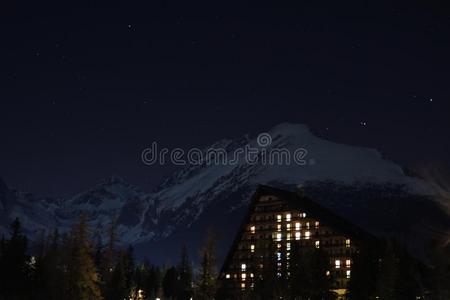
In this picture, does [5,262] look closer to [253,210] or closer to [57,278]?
[57,278]

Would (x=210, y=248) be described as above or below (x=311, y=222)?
below

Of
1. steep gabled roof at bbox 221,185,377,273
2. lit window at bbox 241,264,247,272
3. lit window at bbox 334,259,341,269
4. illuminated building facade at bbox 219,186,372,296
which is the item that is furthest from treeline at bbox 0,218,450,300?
steep gabled roof at bbox 221,185,377,273

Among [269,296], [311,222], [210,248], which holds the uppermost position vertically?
[311,222]

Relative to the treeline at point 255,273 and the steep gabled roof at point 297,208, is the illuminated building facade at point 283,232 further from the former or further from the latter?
the treeline at point 255,273

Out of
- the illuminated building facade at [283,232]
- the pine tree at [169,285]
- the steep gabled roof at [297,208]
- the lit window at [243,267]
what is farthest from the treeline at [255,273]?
the steep gabled roof at [297,208]

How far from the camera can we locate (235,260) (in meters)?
169

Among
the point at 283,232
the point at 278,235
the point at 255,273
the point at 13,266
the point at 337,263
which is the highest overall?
the point at 283,232

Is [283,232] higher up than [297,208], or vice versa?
[297,208]

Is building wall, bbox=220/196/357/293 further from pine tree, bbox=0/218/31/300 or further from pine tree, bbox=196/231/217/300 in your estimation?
pine tree, bbox=0/218/31/300

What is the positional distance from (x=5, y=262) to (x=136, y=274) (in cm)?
6992

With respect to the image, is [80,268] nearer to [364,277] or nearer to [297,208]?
[364,277]

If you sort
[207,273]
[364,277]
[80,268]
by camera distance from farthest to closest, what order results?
[207,273] → [364,277] → [80,268]

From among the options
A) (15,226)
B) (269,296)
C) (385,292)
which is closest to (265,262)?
(269,296)

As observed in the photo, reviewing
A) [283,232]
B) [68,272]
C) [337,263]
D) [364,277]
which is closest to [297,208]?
[283,232]
